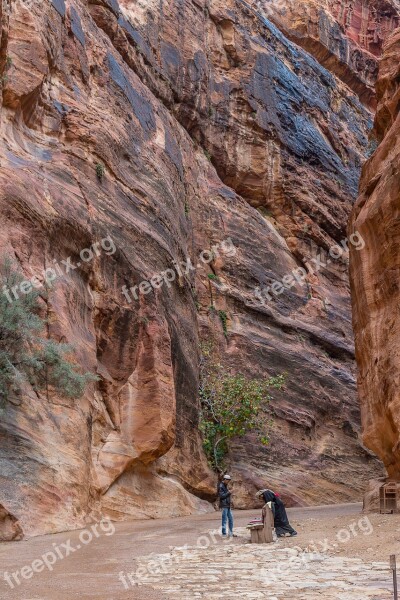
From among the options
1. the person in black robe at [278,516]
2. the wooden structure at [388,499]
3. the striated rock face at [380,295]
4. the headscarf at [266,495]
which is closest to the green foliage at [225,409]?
the striated rock face at [380,295]

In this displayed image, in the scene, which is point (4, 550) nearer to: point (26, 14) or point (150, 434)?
point (150, 434)

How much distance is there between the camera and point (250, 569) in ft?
29.6

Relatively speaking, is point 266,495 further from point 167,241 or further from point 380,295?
point 167,241

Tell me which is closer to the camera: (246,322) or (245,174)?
(246,322)

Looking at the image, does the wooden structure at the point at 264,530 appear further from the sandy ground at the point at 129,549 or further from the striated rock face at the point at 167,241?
the striated rock face at the point at 167,241

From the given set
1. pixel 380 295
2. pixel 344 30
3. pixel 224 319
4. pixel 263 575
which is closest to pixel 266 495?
pixel 263 575

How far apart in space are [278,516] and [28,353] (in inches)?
275

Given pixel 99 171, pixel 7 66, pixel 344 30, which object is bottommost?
pixel 99 171

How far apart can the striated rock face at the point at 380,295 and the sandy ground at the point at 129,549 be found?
4.13m

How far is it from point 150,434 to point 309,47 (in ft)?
176

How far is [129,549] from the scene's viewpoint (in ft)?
38.0

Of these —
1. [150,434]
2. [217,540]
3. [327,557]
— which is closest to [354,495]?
[150,434]

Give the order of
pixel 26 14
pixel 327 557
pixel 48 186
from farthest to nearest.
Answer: pixel 26 14, pixel 48 186, pixel 327 557

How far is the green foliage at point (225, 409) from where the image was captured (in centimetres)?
2966
